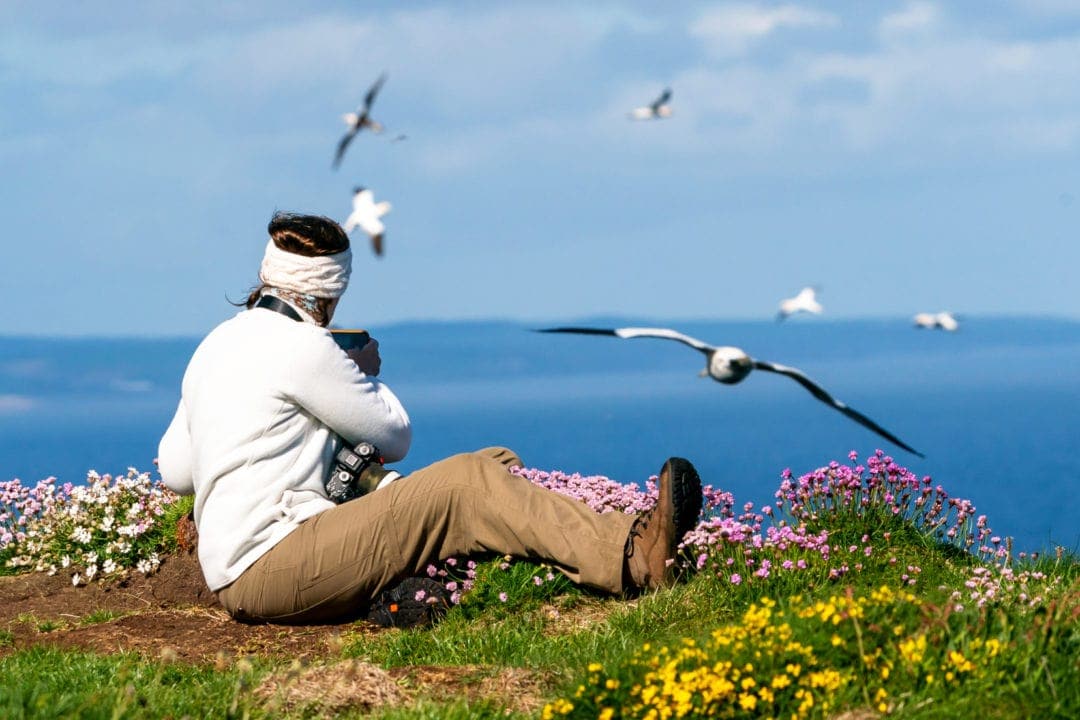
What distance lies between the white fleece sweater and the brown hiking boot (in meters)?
1.45

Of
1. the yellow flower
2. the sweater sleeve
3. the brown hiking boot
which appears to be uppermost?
the sweater sleeve

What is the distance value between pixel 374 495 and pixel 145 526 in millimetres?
2948

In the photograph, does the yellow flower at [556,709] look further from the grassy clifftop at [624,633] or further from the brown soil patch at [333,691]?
the brown soil patch at [333,691]

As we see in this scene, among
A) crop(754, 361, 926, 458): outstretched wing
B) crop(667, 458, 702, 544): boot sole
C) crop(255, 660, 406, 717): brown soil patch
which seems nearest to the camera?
crop(754, 361, 926, 458): outstretched wing

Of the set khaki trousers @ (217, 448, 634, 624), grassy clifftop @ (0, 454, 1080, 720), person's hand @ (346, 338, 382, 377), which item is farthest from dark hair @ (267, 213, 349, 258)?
Result: grassy clifftop @ (0, 454, 1080, 720)

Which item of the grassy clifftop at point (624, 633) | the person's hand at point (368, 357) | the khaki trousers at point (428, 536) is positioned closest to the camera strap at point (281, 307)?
the person's hand at point (368, 357)

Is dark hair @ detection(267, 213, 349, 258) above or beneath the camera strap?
→ above

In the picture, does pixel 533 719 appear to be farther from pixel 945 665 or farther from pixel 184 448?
pixel 184 448

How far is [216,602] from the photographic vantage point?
826 cm

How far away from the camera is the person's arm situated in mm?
7359

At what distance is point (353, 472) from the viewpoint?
714 centimetres

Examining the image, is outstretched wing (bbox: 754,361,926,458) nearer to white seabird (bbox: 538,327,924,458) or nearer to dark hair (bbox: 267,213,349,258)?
white seabird (bbox: 538,327,924,458)

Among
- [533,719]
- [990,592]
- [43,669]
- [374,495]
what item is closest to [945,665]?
[990,592]

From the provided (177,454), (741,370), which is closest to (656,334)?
(741,370)
